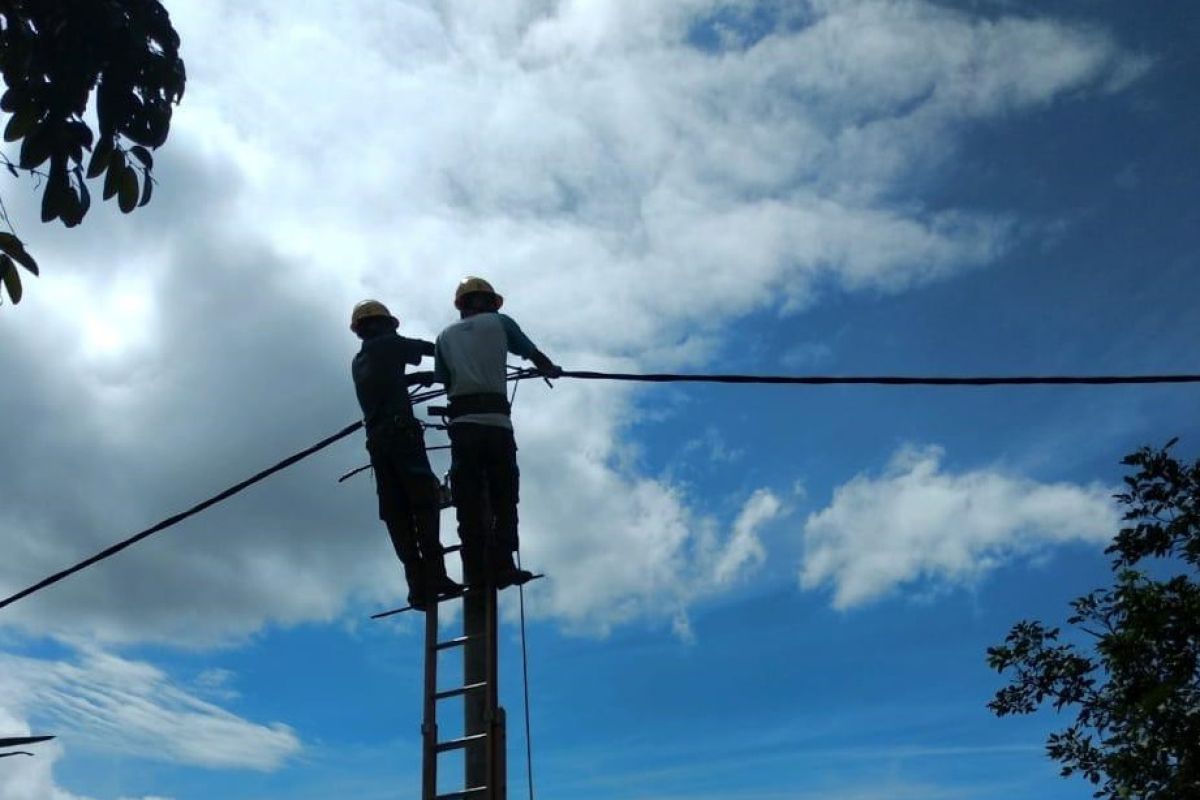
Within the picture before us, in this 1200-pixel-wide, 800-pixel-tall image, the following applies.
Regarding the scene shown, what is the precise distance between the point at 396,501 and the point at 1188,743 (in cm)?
781

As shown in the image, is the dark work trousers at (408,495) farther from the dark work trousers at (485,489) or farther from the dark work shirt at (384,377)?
the dark work trousers at (485,489)

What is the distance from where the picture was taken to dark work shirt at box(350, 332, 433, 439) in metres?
8.76

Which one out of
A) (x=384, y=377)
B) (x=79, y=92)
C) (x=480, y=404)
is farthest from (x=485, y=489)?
(x=79, y=92)

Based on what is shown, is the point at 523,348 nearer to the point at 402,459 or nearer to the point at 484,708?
the point at 402,459

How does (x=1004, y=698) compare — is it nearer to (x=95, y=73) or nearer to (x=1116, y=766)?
(x=1116, y=766)

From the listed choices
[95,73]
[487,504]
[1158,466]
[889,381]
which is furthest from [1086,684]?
[95,73]

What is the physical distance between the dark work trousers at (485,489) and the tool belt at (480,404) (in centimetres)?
14

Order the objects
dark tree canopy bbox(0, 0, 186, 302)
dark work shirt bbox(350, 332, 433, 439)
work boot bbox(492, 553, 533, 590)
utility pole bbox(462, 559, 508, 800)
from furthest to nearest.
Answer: dark work shirt bbox(350, 332, 433, 439), work boot bbox(492, 553, 533, 590), utility pole bbox(462, 559, 508, 800), dark tree canopy bbox(0, 0, 186, 302)

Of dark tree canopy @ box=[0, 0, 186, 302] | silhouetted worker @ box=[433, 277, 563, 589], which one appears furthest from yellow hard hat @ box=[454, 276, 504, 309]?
dark tree canopy @ box=[0, 0, 186, 302]

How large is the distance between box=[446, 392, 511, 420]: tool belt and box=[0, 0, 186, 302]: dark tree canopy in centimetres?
354

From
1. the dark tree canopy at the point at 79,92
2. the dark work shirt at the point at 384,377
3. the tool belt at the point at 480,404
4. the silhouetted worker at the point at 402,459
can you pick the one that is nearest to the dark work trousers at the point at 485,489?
the tool belt at the point at 480,404

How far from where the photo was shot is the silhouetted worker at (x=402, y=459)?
816cm

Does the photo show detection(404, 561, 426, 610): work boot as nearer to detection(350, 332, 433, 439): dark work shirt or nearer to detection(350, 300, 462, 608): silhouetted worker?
detection(350, 300, 462, 608): silhouetted worker

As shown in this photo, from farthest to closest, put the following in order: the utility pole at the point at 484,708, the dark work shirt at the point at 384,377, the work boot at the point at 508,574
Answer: the dark work shirt at the point at 384,377 → the work boot at the point at 508,574 → the utility pole at the point at 484,708
